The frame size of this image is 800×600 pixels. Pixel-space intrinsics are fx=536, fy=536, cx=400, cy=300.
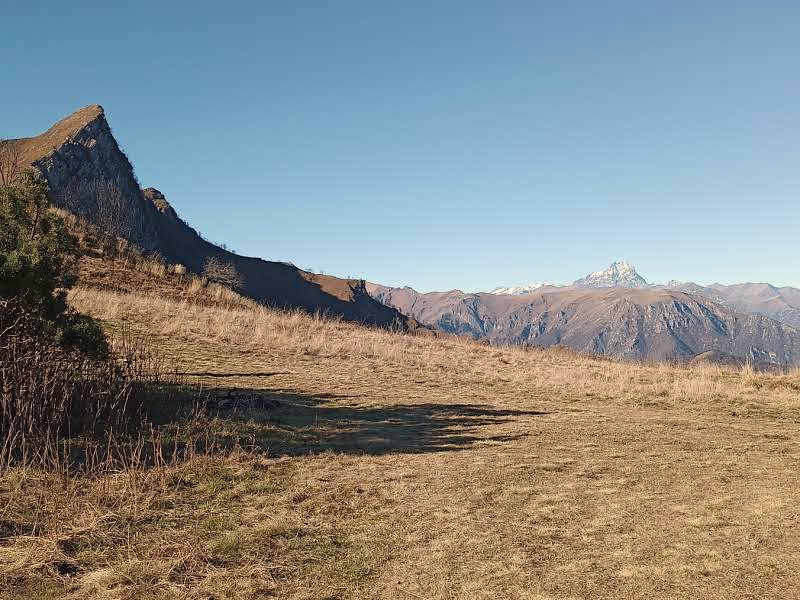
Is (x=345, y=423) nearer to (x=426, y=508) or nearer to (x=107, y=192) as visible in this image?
(x=426, y=508)

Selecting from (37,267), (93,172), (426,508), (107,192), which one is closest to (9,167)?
(37,267)

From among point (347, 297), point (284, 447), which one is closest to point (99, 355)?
point (284, 447)

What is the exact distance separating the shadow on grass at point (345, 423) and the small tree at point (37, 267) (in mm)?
2322

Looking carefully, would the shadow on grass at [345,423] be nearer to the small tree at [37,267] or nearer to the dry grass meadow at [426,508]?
the dry grass meadow at [426,508]

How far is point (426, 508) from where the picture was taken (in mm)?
5957

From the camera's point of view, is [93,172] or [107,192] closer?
[107,192]

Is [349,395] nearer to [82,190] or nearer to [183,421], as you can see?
[183,421]

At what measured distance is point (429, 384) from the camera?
53.8 ft

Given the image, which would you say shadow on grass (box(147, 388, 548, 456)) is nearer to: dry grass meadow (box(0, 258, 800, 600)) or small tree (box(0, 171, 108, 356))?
dry grass meadow (box(0, 258, 800, 600))

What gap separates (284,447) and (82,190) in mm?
58596

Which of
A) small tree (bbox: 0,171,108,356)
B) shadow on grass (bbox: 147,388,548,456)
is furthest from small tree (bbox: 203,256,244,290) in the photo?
shadow on grass (bbox: 147,388,548,456)

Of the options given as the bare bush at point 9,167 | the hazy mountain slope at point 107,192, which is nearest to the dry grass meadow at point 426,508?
the bare bush at point 9,167

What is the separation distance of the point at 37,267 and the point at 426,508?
791cm

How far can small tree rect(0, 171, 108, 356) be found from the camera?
8977 mm
